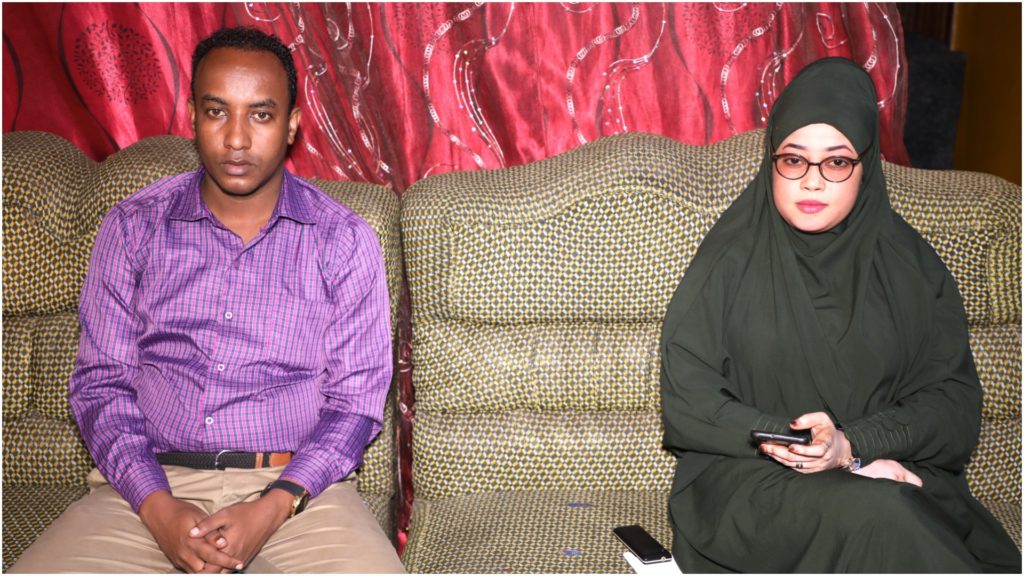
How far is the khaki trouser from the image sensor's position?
1471mm

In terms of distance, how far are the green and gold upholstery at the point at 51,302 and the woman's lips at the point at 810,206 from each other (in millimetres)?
917

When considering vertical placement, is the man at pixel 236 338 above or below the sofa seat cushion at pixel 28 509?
above

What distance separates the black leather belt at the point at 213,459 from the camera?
1.68 meters

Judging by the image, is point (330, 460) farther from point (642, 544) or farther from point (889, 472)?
point (889, 472)

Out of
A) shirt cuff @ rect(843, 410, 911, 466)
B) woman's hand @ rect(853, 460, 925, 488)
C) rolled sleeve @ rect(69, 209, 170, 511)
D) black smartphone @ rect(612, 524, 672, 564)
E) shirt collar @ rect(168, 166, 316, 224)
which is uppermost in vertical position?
shirt collar @ rect(168, 166, 316, 224)

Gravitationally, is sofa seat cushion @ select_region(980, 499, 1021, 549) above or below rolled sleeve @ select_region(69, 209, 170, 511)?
below

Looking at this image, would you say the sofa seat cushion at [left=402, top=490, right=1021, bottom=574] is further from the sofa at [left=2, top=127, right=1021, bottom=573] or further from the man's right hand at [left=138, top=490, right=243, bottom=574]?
the man's right hand at [left=138, top=490, right=243, bottom=574]

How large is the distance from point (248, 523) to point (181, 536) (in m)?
0.12

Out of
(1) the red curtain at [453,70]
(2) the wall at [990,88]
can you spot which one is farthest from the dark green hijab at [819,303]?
(2) the wall at [990,88]

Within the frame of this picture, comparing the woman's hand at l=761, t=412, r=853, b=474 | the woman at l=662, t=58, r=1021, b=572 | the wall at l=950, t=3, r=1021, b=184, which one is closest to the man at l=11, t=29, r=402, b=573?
the woman at l=662, t=58, r=1021, b=572

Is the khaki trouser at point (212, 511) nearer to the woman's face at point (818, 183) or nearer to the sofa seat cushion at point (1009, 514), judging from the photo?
the woman's face at point (818, 183)

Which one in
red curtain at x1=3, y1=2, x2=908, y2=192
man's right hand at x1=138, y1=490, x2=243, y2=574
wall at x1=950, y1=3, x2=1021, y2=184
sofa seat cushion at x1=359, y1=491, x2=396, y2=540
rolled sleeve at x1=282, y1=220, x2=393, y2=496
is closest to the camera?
man's right hand at x1=138, y1=490, x2=243, y2=574

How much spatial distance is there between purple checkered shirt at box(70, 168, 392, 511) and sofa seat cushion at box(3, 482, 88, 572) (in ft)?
0.74

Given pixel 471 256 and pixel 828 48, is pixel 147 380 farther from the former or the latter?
pixel 828 48
